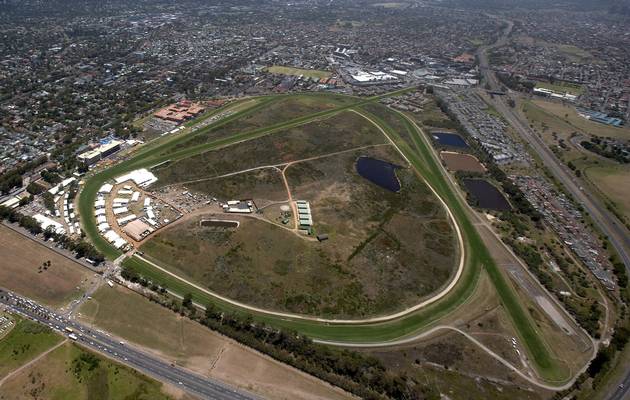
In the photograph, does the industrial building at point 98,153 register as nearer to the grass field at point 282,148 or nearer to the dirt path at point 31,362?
the grass field at point 282,148

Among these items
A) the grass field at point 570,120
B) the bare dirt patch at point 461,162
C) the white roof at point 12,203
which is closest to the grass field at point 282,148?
the bare dirt patch at point 461,162

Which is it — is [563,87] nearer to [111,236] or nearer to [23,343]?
[111,236]

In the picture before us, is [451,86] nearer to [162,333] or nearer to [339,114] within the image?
[339,114]

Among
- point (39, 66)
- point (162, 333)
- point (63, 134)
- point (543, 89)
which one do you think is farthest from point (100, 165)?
point (543, 89)

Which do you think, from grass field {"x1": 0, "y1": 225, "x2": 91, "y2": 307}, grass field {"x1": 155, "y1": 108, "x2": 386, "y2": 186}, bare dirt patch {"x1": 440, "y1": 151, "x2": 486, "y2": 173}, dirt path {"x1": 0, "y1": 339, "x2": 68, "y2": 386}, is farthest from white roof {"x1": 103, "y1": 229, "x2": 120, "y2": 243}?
bare dirt patch {"x1": 440, "y1": 151, "x2": 486, "y2": 173}

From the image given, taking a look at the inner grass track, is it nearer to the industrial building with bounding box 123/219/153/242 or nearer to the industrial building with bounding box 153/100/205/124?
the industrial building with bounding box 123/219/153/242
